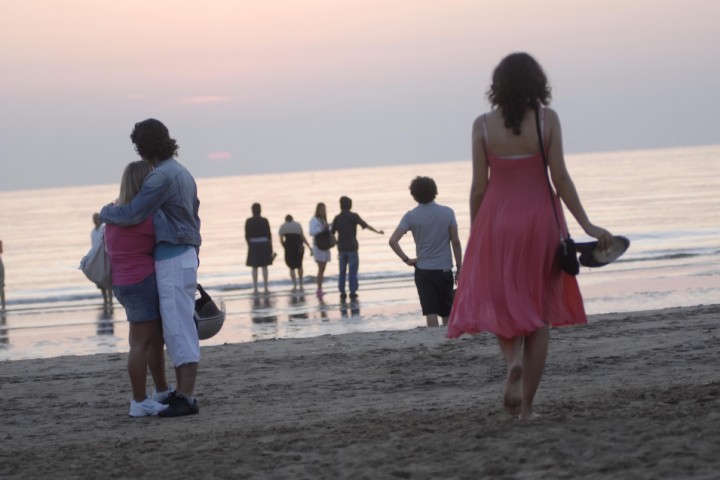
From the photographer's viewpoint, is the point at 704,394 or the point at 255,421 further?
the point at 255,421

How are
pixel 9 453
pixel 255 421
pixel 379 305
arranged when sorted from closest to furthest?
pixel 9 453 → pixel 255 421 → pixel 379 305

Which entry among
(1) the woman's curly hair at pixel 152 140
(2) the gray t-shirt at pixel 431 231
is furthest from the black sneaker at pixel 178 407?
(2) the gray t-shirt at pixel 431 231

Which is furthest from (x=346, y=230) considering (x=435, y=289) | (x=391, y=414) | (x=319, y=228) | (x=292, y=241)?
(x=391, y=414)

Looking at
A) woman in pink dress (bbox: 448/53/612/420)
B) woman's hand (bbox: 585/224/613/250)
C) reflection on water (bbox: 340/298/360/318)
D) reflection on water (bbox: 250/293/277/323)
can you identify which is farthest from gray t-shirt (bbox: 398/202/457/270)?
reflection on water (bbox: 250/293/277/323)

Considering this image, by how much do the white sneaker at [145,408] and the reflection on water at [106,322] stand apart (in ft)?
36.6

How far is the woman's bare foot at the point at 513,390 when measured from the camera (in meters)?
5.45

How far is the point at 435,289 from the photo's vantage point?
1112 centimetres

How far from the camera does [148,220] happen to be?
6816 millimetres

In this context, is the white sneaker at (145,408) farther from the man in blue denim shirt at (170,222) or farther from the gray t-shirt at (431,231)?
the gray t-shirt at (431,231)

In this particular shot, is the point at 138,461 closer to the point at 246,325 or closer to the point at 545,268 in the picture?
the point at 545,268

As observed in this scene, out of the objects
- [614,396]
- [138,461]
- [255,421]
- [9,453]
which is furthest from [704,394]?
[9,453]

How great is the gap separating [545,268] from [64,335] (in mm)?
14591

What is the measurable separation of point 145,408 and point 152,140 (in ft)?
5.76

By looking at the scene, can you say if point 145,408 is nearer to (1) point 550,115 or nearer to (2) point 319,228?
(1) point 550,115
